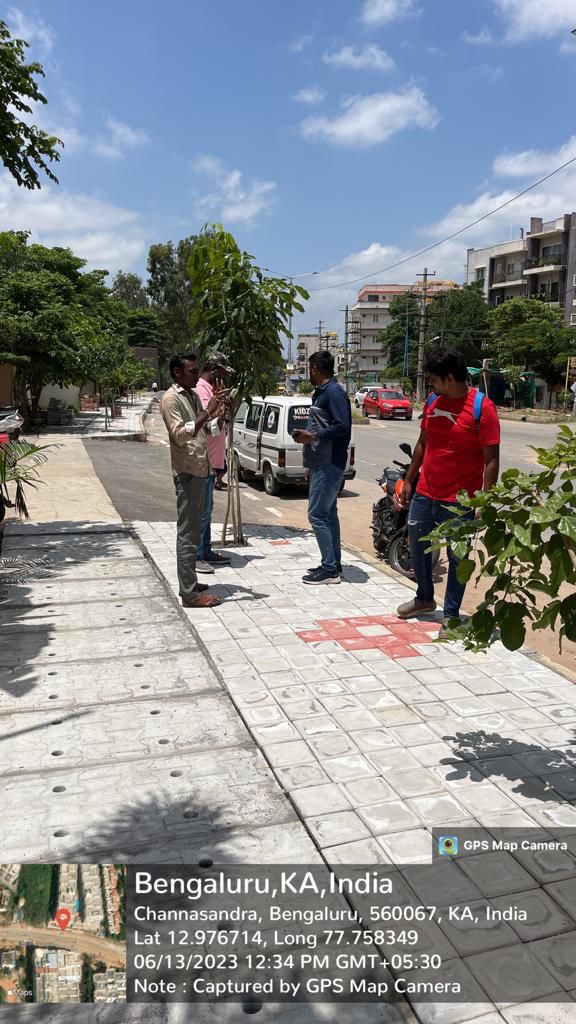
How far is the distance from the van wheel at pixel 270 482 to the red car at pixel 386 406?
24194 mm

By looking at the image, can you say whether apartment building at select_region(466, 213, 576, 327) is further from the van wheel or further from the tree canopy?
the tree canopy

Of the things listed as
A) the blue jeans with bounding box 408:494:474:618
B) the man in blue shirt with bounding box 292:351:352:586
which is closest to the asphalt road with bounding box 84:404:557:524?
the man in blue shirt with bounding box 292:351:352:586

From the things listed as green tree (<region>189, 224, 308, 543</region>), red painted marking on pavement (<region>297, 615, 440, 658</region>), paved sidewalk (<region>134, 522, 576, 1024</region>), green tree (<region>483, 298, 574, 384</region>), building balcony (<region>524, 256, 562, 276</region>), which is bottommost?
paved sidewalk (<region>134, 522, 576, 1024</region>)

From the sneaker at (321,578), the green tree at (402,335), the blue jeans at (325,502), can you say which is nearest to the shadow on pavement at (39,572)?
the sneaker at (321,578)

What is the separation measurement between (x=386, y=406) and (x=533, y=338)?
14197 millimetres

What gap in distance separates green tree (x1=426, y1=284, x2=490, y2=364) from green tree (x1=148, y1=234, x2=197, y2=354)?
725 inches

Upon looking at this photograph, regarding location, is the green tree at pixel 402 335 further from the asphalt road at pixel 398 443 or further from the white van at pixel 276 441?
the white van at pixel 276 441

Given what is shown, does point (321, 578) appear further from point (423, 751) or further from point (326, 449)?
point (423, 751)

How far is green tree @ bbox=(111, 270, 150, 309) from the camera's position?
3095 inches

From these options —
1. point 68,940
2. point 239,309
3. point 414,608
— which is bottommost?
point 68,940

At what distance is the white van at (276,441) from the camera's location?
1240 cm

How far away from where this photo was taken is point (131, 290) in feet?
259

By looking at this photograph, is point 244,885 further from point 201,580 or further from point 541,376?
point 541,376

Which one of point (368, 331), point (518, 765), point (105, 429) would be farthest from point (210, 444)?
point (368, 331)
